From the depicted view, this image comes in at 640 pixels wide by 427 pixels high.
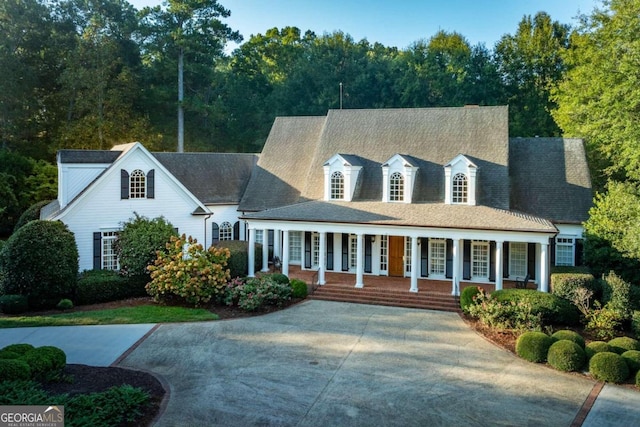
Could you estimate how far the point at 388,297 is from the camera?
2291 centimetres

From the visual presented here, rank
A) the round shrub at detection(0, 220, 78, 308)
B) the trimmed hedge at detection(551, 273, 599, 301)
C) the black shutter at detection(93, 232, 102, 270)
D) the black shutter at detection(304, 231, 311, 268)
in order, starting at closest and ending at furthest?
the trimmed hedge at detection(551, 273, 599, 301), the round shrub at detection(0, 220, 78, 308), the black shutter at detection(93, 232, 102, 270), the black shutter at detection(304, 231, 311, 268)

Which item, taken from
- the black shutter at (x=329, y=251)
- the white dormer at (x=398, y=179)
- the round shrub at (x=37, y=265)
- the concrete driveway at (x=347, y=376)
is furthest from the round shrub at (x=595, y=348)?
the round shrub at (x=37, y=265)

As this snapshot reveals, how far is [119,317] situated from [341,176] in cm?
1335

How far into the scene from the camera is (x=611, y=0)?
26.1m

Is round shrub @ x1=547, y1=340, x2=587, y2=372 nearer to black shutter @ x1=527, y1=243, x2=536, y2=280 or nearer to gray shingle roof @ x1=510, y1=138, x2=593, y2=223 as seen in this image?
black shutter @ x1=527, y1=243, x2=536, y2=280

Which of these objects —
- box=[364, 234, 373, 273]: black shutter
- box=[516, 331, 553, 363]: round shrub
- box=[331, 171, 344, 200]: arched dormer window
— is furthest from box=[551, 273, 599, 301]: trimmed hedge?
box=[331, 171, 344, 200]: arched dormer window

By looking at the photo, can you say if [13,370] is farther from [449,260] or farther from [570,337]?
[449,260]

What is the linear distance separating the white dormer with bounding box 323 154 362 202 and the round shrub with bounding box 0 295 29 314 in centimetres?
1484

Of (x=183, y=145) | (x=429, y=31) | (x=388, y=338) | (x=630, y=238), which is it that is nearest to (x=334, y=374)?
(x=388, y=338)

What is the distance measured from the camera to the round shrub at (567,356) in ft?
48.9

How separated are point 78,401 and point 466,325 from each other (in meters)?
13.7

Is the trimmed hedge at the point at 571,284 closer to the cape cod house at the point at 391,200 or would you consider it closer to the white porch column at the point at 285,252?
the cape cod house at the point at 391,200

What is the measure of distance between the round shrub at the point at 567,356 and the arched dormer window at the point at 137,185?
19525mm

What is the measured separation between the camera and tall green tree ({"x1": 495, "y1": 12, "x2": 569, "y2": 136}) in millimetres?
43875
